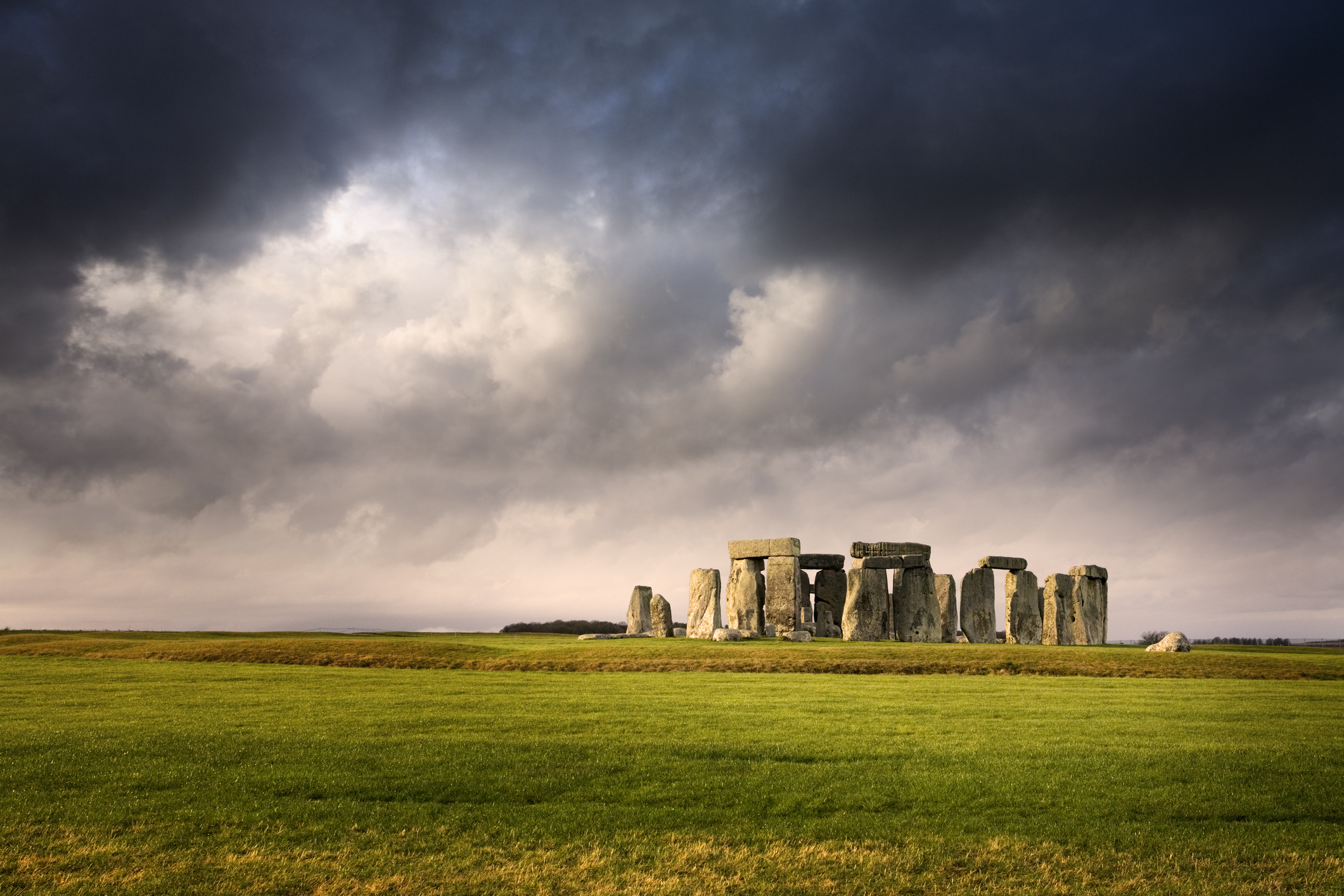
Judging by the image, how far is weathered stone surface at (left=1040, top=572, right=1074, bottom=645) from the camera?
116 ft

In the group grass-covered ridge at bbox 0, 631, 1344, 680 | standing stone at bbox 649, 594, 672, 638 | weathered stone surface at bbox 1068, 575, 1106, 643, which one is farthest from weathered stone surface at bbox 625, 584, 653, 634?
weathered stone surface at bbox 1068, 575, 1106, 643

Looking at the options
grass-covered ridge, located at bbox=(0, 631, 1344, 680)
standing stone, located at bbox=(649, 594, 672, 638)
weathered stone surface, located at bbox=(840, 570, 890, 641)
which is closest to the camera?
grass-covered ridge, located at bbox=(0, 631, 1344, 680)

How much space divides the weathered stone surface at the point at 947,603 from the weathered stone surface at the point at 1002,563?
4.57ft

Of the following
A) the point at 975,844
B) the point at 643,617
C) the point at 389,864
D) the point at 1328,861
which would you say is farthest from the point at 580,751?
the point at 643,617

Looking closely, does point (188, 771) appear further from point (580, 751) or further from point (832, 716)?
point (832, 716)

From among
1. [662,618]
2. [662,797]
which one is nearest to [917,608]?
[662,618]

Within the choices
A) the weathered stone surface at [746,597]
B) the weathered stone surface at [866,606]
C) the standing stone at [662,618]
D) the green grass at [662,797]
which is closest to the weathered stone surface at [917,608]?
the weathered stone surface at [866,606]

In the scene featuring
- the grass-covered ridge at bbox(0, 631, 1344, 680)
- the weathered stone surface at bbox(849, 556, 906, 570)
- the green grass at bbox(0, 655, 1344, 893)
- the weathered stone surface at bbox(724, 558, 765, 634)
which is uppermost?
the weathered stone surface at bbox(849, 556, 906, 570)

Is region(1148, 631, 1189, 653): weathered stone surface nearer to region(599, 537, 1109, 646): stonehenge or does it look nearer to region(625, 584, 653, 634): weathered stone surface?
region(599, 537, 1109, 646): stonehenge

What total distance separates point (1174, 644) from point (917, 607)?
9159 mm

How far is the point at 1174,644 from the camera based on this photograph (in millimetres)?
28828

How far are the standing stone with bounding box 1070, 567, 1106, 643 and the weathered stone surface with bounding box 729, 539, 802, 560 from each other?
11.1 m

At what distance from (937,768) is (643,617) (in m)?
29.9

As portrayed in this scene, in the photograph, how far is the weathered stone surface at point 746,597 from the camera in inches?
1411
